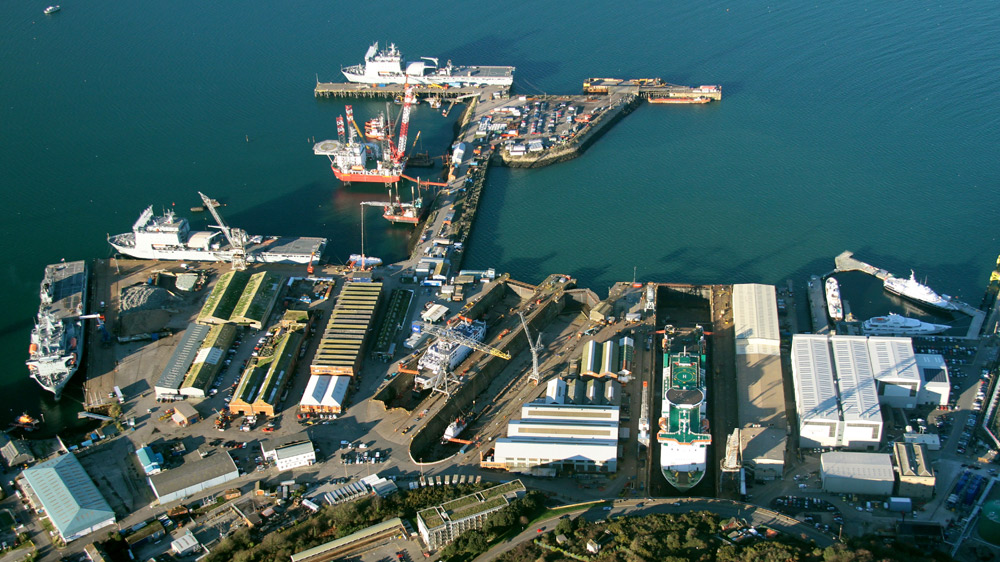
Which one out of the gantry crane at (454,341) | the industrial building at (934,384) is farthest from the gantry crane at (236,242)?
the industrial building at (934,384)

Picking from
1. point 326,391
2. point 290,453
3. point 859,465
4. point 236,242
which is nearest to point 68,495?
point 290,453

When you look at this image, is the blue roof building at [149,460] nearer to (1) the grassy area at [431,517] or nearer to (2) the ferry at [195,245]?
(1) the grassy area at [431,517]

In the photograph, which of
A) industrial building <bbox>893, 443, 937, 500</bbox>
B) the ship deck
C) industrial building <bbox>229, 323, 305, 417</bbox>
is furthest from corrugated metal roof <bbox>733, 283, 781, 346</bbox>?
the ship deck

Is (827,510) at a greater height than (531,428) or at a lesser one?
lesser

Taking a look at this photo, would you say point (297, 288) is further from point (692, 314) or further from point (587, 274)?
point (692, 314)

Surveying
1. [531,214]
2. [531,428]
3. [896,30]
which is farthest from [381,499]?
[896,30]

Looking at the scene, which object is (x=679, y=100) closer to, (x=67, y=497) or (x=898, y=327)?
(x=898, y=327)

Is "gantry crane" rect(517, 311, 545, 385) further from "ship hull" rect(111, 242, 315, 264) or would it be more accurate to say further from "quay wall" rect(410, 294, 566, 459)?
"ship hull" rect(111, 242, 315, 264)
